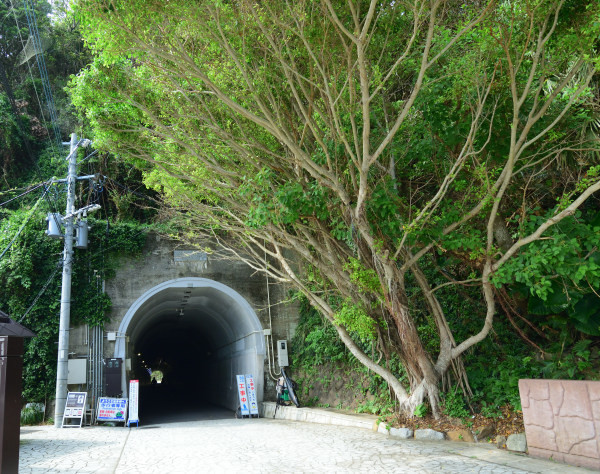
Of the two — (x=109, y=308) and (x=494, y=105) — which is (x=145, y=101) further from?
(x=109, y=308)

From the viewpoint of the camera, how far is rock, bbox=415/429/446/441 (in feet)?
25.4

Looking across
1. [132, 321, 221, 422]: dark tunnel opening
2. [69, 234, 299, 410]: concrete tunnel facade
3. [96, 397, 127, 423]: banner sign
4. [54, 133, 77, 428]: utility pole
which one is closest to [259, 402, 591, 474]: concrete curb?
[69, 234, 299, 410]: concrete tunnel facade

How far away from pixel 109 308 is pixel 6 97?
35.0 ft

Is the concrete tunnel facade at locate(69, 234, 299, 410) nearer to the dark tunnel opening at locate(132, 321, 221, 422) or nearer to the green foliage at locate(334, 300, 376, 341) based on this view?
the green foliage at locate(334, 300, 376, 341)

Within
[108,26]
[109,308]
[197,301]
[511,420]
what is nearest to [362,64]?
[108,26]

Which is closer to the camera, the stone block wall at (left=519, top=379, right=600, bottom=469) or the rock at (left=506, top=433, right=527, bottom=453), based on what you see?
the stone block wall at (left=519, top=379, right=600, bottom=469)

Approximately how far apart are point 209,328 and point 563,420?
17836mm

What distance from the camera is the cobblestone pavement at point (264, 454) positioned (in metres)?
5.99

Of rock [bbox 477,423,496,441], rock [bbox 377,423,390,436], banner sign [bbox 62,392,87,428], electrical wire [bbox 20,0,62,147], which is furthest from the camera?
electrical wire [bbox 20,0,62,147]

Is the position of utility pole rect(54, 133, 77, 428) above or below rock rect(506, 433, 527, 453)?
above

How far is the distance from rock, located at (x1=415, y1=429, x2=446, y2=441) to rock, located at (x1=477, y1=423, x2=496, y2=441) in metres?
0.60

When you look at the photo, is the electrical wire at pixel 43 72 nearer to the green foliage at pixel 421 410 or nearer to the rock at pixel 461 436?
the green foliage at pixel 421 410

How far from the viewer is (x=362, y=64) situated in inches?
232

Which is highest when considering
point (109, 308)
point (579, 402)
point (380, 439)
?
point (109, 308)
